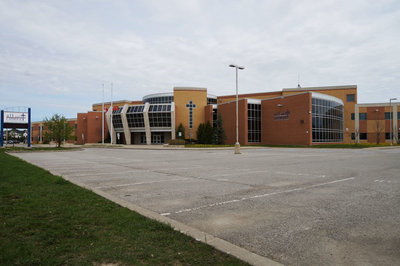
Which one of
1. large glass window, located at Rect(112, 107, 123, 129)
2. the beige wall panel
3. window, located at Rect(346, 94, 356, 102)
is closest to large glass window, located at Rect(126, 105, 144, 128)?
large glass window, located at Rect(112, 107, 123, 129)

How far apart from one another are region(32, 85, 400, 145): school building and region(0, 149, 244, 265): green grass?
46329 millimetres

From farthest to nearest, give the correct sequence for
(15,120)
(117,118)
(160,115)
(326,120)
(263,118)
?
(117,118) < (160,115) < (263,118) < (15,120) < (326,120)

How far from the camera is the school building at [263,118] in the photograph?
163 ft

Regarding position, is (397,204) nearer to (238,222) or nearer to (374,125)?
(238,222)

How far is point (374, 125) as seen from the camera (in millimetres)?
66000

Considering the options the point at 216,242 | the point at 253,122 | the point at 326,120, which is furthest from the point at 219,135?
the point at 216,242

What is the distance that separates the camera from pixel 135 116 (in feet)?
227

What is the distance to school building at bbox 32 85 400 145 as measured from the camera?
49781mm

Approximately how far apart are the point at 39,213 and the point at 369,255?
5381 millimetres

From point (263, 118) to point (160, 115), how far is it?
24940mm

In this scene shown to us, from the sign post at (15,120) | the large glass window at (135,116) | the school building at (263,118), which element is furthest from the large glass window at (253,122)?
the sign post at (15,120)

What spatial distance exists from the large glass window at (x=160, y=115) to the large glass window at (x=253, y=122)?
20.3m

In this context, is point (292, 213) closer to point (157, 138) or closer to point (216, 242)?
point (216, 242)

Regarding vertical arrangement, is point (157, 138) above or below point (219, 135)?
below
